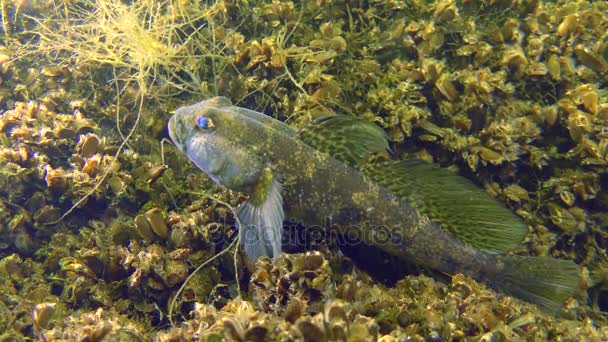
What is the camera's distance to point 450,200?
3.21 metres

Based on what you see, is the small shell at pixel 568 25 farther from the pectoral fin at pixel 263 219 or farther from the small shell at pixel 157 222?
the small shell at pixel 157 222

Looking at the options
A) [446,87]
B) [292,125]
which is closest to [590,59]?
[446,87]

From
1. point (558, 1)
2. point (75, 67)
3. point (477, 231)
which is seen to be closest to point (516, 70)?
point (558, 1)

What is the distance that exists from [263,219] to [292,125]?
130 centimetres

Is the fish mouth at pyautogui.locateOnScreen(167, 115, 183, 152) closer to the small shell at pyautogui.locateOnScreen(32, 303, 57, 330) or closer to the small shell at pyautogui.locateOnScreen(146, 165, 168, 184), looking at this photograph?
the small shell at pyautogui.locateOnScreen(146, 165, 168, 184)

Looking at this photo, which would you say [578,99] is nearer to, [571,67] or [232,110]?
[571,67]

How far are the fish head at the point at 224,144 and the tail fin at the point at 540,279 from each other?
7.19ft

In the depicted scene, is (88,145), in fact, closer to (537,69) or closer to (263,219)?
(263,219)

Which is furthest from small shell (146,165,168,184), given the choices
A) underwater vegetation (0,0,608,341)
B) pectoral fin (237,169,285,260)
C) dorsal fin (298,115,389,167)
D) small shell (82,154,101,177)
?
dorsal fin (298,115,389,167)

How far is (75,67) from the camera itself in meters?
4.91

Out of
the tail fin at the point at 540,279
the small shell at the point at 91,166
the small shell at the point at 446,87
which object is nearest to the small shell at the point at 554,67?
the small shell at the point at 446,87

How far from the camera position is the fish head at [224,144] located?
3201mm

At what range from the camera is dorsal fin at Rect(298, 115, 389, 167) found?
311 centimetres

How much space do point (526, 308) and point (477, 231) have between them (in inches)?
26.0
